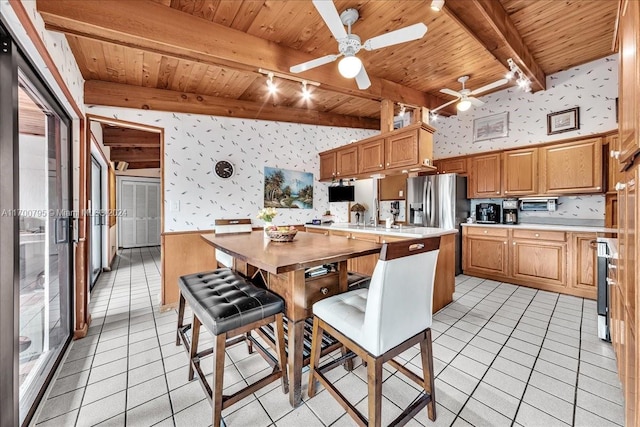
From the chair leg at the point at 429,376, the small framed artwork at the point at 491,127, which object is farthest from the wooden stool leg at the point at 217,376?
the small framed artwork at the point at 491,127

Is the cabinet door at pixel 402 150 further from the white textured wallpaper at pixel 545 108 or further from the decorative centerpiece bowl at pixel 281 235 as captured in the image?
the decorative centerpiece bowl at pixel 281 235

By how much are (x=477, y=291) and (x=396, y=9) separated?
3.51 m

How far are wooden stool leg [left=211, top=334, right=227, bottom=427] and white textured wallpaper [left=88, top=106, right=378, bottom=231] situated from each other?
7.85 feet

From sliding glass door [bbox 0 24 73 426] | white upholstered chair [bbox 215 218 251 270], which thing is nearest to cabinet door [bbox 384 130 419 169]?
white upholstered chair [bbox 215 218 251 270]

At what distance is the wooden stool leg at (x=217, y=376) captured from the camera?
1.33 m

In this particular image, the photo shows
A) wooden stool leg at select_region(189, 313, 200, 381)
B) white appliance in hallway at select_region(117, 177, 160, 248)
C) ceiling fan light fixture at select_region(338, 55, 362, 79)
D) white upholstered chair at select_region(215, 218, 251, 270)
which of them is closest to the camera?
wooden stool leg at select_region(189, 313, 200, 381)

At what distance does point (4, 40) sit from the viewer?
3.96 feet

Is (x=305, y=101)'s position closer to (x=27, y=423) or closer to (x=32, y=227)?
(x=32, y=227)

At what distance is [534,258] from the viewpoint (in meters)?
3.65

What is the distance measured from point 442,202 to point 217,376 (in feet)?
13.6

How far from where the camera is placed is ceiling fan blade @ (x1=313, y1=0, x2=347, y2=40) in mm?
1546

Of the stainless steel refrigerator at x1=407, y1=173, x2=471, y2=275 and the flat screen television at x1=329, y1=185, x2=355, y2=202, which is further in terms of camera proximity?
the flat screen television at x1=329, y1=185, x2=355, y2=202

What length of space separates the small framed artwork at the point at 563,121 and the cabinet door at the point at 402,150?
2.33 metres

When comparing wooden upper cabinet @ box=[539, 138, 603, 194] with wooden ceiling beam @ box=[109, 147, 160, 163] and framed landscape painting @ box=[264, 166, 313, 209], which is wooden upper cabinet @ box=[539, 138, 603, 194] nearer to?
framed landscape painting @ box=[264, 166, 313, 209]
